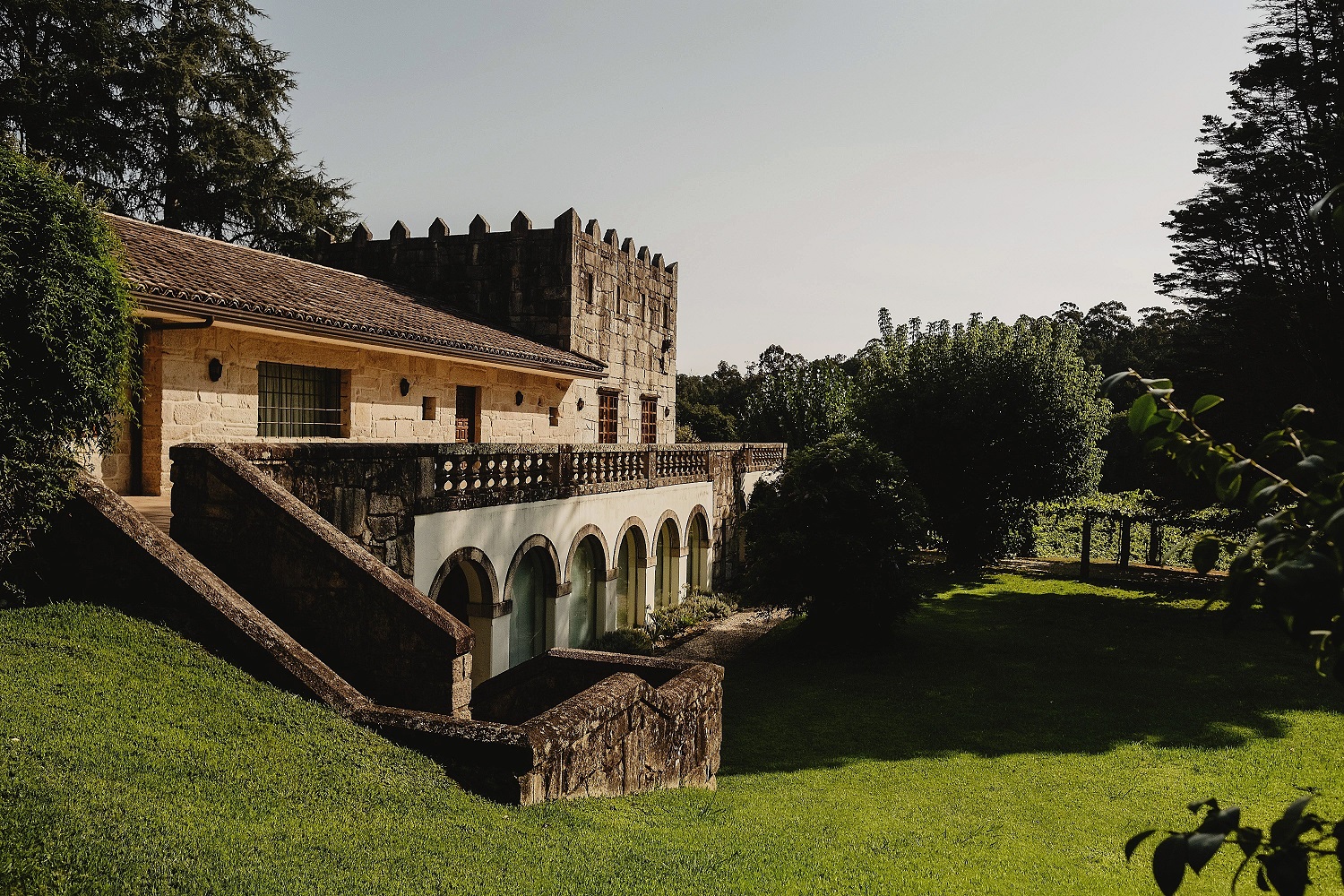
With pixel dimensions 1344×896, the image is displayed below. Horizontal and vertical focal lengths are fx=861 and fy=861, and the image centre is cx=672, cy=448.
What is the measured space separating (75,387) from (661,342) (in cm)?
2006

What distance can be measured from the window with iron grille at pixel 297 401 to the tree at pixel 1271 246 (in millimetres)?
17365

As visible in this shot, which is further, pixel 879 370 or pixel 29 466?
pixel 879 370

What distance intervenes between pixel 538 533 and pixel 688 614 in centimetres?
663

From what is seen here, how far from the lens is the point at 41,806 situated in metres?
4.29

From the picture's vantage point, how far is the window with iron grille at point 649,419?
2545cm

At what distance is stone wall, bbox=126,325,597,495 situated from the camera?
11.5 metres

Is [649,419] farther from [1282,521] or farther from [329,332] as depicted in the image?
[1282,521]

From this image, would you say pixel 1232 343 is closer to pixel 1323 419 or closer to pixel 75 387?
pixel 1323 419

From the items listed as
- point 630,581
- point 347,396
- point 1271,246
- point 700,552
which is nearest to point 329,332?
point 347,396

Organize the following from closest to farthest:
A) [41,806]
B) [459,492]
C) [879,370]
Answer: [41,806] → [459,492] → [879,370]

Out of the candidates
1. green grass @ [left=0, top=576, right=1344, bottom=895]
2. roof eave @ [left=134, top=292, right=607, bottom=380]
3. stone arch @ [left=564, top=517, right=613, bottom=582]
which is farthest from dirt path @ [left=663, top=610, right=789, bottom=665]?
roof eave @ [left=134, top=292, right=607, bottom=380]

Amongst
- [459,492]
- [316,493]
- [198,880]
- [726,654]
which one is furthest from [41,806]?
[726,654]

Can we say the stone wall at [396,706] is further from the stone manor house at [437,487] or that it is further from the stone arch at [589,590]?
the stone arch at [589,590]

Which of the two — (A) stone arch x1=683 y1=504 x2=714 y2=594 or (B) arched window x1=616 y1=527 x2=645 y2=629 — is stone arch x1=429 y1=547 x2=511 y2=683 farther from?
(A) stone arch x1=683 y1=504 x2=714 y2=594
